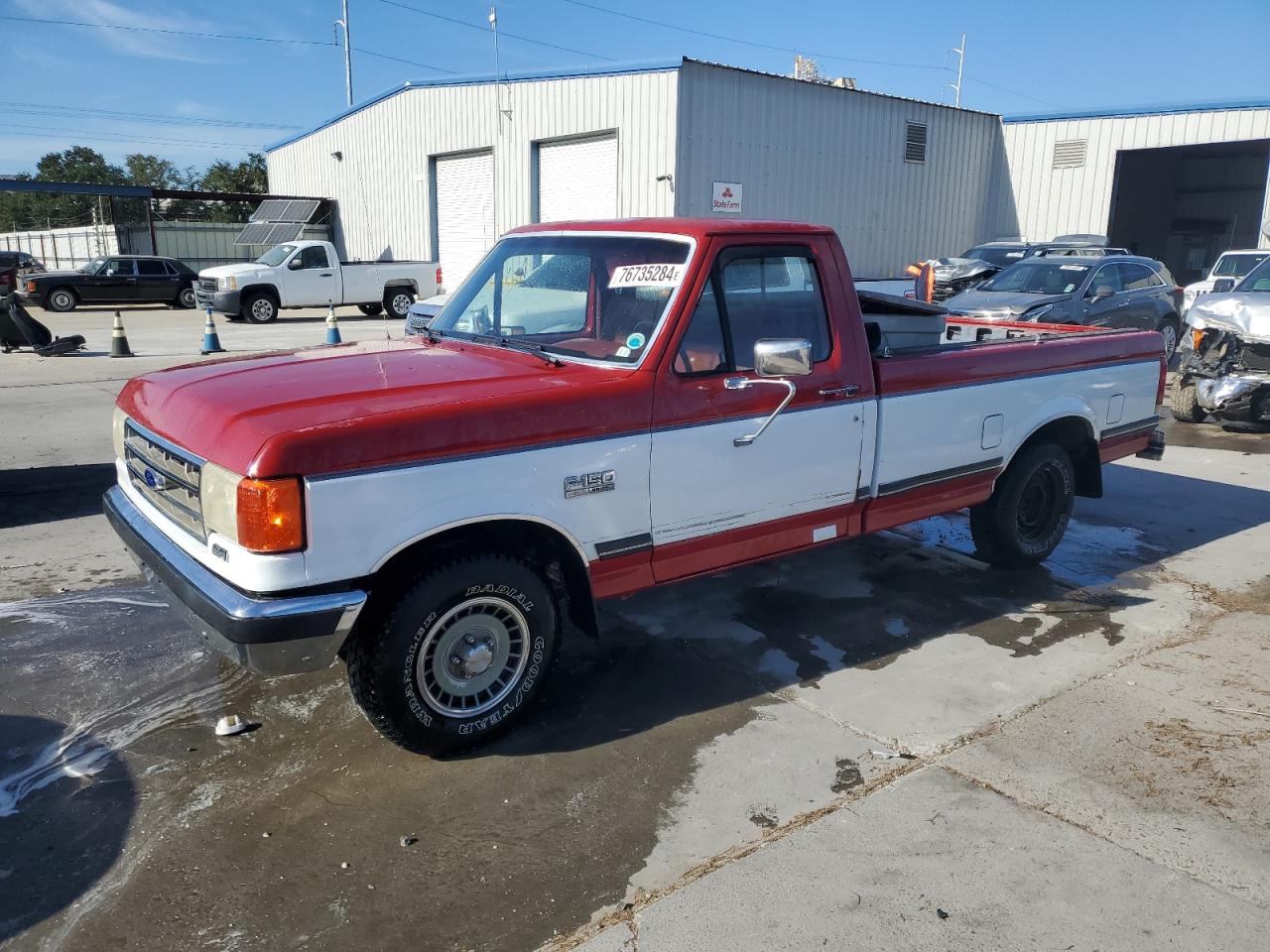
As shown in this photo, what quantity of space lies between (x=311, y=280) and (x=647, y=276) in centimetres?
2041

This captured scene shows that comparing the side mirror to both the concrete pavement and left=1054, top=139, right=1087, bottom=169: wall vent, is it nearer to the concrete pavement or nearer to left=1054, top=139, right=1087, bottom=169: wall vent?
the concrete pavement

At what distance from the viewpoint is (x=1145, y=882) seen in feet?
9.80

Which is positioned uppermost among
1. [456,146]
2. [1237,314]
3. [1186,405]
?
[456,146]

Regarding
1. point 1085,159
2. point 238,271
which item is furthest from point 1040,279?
point 238,271

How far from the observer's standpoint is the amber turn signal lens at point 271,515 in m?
3.00

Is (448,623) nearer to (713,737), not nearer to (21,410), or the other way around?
(713,737)

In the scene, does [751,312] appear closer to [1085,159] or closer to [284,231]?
[1085,159]

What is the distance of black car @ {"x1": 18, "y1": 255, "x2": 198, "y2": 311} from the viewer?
81.3 feet

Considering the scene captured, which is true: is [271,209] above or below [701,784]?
above

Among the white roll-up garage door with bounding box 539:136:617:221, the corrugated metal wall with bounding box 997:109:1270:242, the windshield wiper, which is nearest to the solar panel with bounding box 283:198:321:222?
the white roll-up garage door with bounding box 539:136:617:221

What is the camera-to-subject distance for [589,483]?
3.66m

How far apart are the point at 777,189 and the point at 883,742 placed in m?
20.4

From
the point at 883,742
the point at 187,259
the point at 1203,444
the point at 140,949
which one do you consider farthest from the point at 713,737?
the point at 187,259

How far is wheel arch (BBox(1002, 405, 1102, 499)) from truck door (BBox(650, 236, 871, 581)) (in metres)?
1.56
